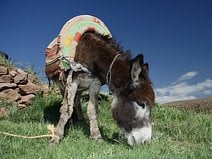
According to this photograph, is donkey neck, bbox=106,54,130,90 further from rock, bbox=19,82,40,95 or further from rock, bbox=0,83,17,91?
rock, bbox=0,83,17,91

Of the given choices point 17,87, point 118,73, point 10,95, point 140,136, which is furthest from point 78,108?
point 140,136

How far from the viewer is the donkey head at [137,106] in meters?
7.22

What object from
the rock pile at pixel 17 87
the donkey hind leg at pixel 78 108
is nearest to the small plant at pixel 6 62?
the rock pile at pixel 17 87

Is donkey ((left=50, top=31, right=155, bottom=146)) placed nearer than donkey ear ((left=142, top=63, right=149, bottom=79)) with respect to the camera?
Yes

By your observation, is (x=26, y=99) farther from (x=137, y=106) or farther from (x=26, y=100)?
(x=137, y=106)

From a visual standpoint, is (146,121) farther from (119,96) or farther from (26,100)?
(26,100)

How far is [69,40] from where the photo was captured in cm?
840

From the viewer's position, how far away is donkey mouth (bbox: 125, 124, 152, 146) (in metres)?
7.18

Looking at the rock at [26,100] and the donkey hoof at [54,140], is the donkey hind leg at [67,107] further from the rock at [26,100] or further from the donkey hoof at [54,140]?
the rock at [26,100]

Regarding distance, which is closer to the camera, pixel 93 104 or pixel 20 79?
pixel 93 104

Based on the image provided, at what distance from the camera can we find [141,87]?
7367 mm

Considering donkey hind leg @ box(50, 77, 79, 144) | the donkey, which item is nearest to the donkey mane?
the donkey

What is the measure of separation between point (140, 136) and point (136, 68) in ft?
3.70

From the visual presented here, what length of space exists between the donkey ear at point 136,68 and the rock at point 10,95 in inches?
209
